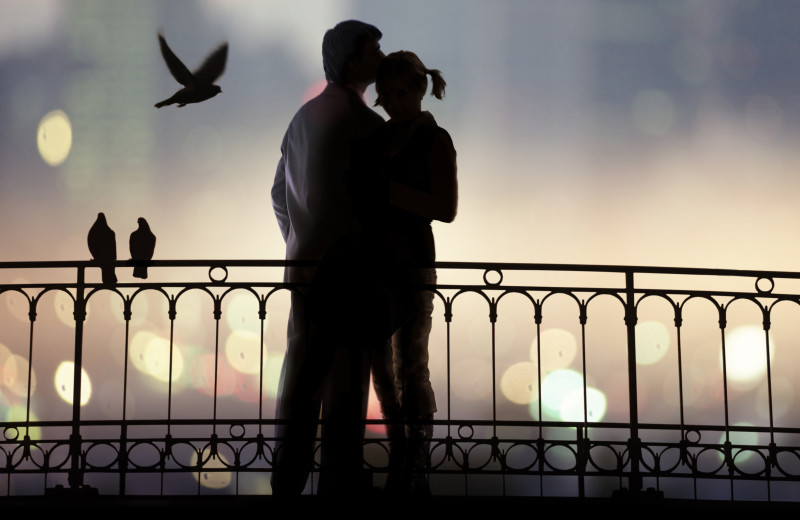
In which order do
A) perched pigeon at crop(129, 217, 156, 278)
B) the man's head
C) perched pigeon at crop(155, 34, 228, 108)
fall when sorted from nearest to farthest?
the man's head → perched pigeon at crop(129, 217, 156, 278) → perched pigeon at crop(155, 34, 228, 108)

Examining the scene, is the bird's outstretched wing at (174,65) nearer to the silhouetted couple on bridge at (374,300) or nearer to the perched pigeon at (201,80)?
the perched pigeon at (201,80)

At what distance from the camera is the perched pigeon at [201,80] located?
294 inches

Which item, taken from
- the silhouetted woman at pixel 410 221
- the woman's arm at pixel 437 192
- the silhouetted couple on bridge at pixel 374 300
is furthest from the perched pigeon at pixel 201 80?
the woman's arm at pixel 437 192

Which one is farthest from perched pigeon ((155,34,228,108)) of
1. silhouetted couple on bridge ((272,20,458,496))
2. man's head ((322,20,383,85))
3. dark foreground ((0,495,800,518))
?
dark foreground ((0,495,800,518))

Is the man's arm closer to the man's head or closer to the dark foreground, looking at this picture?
the man's head

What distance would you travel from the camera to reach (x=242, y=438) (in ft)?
15.0

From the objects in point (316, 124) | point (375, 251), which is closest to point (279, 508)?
point (375, 251)

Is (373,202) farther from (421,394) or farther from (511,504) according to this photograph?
(511,504)

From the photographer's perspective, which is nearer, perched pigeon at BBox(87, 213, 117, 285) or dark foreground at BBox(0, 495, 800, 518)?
dark foreground at BBox(0, 495, 800, 518)

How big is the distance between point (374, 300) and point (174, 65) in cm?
401

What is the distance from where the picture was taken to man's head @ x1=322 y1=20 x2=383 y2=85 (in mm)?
4629

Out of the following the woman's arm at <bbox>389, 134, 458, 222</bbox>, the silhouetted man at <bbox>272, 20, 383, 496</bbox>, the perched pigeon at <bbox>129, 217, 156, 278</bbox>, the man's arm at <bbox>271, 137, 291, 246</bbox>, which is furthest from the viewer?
the perched pigeon at <bbox>129, 217, 156, 278</bbox>

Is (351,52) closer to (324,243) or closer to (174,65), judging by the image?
(324,243)

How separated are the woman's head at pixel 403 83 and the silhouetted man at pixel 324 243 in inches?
16.4
